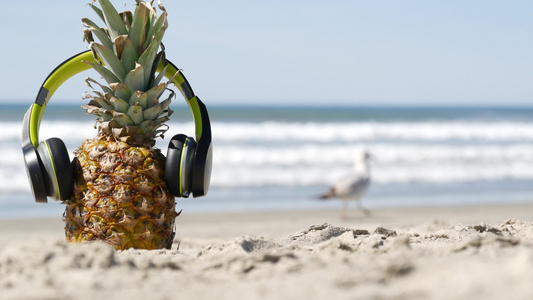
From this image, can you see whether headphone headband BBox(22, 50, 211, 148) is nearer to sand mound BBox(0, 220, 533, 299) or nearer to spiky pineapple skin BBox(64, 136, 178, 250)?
spiky pineapple skin BBox(64, 136, 178, 250)

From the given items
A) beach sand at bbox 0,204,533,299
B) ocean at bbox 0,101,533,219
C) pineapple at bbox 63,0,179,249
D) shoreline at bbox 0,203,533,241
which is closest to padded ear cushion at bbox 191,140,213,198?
pineapple at bbox 63,0,179,249

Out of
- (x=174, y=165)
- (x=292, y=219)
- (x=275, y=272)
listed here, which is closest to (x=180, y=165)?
(x=174, y=165)

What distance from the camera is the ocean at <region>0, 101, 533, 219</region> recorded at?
10523mm

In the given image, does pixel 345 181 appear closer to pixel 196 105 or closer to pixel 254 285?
pixel 196 105

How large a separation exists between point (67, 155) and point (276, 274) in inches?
65.0

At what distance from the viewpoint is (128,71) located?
11.2 ft

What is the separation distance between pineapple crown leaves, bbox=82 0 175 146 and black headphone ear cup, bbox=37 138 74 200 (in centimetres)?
30

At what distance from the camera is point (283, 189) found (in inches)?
471

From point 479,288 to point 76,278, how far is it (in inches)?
51.9

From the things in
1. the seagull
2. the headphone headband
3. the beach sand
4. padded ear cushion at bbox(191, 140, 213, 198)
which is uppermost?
the headphone headband

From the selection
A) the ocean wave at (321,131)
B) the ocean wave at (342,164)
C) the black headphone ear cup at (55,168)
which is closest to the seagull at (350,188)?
the ocean wave at (342,164)

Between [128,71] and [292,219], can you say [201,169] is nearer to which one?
[128,71]

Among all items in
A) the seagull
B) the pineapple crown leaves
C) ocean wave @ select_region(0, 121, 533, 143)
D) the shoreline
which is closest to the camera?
the pineapple crown leaves

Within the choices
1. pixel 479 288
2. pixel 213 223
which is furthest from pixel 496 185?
pixel 479 288
